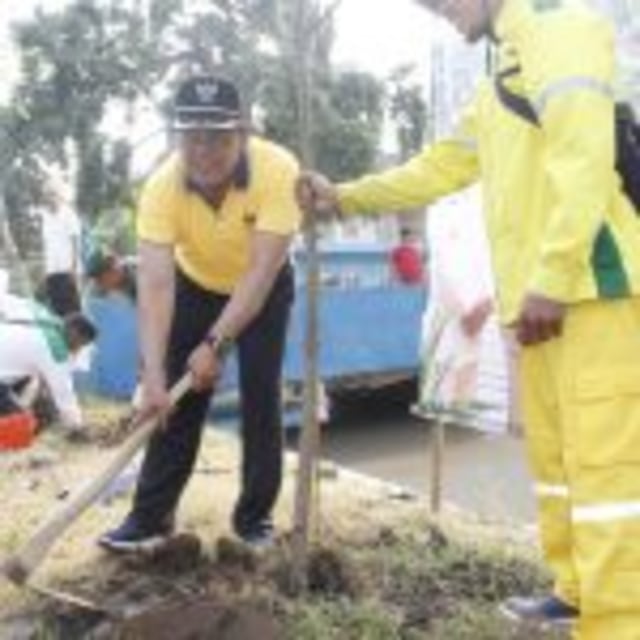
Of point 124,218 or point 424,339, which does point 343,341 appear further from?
point 124,218

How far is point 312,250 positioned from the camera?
→ 4.56m

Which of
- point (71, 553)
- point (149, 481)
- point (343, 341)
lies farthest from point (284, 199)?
point (343, 341)

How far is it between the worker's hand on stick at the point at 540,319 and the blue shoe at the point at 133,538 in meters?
2.14

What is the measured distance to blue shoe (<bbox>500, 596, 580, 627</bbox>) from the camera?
396cm

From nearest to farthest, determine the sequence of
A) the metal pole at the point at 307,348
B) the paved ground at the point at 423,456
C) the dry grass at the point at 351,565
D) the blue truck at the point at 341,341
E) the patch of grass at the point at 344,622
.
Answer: the patch of grass at the point at 344,622
the dry grass at the point at 351,565
the metal pole at the point at 307,348
the paved ground at the point at 423,456
the blue truck at the point at 341,341

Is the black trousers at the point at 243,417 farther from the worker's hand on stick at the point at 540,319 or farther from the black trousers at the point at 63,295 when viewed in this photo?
the black trousers at the point at 63,295

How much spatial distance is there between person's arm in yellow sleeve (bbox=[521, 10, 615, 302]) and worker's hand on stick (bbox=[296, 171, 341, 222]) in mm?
1152

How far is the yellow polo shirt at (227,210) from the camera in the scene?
470 centimetres

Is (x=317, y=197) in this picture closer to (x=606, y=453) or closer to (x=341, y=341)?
(x=606, y=453)

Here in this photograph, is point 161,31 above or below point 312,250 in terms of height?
above

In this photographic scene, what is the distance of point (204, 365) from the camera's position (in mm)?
4551

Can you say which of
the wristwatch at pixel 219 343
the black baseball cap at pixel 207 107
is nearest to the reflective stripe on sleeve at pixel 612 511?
the wristwatch at pixel 219 343

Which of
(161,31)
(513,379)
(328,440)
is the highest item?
(161,31)

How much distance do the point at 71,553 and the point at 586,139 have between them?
9.46 ft
